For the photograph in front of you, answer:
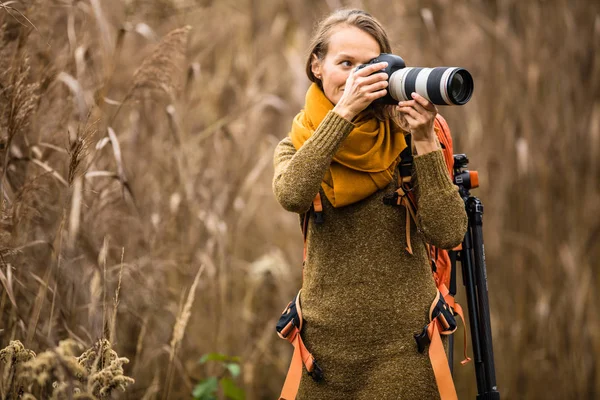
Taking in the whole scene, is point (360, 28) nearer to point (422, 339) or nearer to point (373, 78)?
point (373, 78)

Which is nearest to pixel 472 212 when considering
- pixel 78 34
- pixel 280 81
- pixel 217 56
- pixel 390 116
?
pixel 390 116

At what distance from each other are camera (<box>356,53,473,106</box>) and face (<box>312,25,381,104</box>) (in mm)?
59

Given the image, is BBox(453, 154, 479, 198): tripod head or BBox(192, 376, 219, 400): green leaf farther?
BBox(192, 376, 219, 400): green leaf

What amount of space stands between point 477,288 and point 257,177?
4.79 feet

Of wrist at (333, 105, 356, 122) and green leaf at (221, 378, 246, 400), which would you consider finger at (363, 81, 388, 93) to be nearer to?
wrist at (333, 105, 356, 122)

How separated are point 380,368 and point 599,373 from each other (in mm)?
1911

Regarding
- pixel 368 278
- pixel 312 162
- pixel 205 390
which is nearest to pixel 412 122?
pixel 312 162

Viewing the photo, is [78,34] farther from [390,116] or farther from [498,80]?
[498,80]

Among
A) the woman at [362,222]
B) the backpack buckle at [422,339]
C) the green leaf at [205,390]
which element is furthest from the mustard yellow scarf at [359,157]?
the green leaf at [205,390]

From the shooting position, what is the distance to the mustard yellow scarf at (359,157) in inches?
61.2

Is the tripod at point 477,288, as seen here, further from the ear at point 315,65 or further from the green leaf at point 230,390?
the green leaf at point 230,390

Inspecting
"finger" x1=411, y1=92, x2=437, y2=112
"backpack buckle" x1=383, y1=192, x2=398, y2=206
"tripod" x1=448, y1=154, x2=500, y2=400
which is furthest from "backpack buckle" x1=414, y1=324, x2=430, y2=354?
"finger" x1=411, y1=92, x2=437, y2=112

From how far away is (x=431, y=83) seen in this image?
56.0 inches

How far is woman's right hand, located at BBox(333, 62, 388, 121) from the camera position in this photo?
150cm
